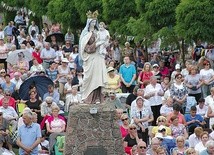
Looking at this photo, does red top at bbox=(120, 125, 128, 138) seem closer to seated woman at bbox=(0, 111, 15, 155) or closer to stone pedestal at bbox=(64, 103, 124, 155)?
stone pedestal at bbox=(64, 103, 124, 155)

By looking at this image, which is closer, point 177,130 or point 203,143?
point 203,143

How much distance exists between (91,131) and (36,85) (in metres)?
7.82

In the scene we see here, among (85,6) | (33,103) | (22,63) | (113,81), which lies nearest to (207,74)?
(113,81)

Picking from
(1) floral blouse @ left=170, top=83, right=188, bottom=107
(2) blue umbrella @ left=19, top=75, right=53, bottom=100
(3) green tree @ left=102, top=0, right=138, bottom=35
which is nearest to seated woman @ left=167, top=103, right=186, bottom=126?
(1) floral blouse @ left=170, top=83, right=188, bottom=107

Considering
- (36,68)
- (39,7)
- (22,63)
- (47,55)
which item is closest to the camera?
(36,68)

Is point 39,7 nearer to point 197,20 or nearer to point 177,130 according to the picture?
point 197,20

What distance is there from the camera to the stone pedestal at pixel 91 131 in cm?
2967

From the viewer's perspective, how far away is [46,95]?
36.3 m

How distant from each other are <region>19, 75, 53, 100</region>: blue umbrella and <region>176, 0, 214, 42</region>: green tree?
5.21 metres

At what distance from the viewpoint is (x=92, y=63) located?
101 feet

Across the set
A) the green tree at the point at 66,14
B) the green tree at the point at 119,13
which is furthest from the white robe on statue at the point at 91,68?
the green tree at the point at 66,14

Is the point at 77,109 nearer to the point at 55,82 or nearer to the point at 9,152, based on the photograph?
the point at 9,152

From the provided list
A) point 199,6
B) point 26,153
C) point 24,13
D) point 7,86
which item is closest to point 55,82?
point 7,86

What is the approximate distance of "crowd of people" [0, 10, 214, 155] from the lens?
30.9 metres
